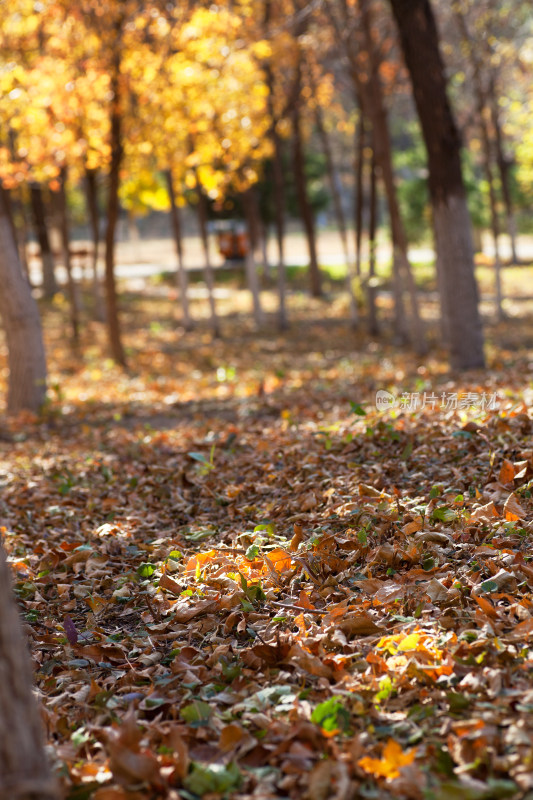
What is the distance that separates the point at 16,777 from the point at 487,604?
1988mm

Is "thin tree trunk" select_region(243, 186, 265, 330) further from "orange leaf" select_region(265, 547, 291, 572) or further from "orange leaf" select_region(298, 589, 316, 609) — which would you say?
"orange leaf" select_region(298, 589, 316, 609)

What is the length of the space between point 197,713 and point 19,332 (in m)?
7.95

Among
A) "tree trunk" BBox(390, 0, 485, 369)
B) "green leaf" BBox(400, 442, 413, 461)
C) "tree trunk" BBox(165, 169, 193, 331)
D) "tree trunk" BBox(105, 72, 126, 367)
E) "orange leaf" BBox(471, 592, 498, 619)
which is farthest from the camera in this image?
"tree trunk" BBox(165, 169, 193, 331)

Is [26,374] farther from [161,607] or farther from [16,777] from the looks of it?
[16,777]

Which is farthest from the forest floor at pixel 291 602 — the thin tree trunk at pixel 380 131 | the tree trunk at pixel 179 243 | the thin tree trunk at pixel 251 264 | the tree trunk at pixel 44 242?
the tree trunk at pixel 44 242

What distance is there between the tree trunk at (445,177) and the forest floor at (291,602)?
2707 mm

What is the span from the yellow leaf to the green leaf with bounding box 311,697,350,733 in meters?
0.20

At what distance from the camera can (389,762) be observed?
95.0 inches

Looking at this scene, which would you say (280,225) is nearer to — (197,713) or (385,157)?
(385,157)

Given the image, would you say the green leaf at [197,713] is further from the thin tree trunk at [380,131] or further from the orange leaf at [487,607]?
the thin tree trunk at [380,131]

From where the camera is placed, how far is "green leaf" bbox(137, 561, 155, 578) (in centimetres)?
423

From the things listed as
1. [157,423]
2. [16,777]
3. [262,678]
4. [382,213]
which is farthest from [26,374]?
[382,213]

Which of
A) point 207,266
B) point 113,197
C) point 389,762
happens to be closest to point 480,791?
point 389,762

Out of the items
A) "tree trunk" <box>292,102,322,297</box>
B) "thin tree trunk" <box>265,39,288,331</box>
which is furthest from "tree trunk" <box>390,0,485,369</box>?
"tree trunk" <box>292,102,322,297</box>
